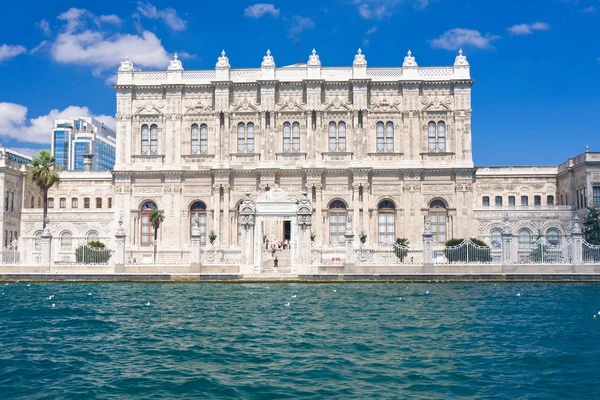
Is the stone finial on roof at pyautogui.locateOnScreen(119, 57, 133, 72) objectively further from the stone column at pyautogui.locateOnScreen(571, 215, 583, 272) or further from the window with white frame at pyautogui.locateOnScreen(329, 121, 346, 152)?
the stone column at pyautogui.locateOnScreen(571, 215, 583, 272)

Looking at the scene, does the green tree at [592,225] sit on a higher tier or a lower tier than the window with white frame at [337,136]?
lower

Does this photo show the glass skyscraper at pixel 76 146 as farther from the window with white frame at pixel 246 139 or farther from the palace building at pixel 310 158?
the window with white frame at pixel 246 139

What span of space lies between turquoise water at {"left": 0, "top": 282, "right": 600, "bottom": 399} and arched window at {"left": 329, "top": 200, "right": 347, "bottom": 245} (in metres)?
17.7

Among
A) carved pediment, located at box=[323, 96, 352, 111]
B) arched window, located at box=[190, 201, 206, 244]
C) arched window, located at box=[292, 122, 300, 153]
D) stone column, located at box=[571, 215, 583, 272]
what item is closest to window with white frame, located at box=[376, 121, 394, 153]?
carved pediment, located at box=[323, 96, 352, 111]

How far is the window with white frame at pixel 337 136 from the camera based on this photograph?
42656 millimetres

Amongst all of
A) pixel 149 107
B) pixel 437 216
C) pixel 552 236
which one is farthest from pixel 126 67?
pixel 552 236

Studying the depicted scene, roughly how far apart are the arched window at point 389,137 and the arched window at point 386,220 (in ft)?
11.3

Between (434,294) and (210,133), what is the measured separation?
2295 cm

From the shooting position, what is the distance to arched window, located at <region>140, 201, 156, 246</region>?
141ft

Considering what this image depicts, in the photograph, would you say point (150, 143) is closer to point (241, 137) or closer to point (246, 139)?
point (241, 137)

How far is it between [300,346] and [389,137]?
96.3ft

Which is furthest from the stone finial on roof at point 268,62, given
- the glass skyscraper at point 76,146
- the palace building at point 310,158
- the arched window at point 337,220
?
the glass skyscraper at point 76,146

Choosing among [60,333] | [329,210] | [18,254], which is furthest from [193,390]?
[329,210]

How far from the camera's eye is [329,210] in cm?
4216
